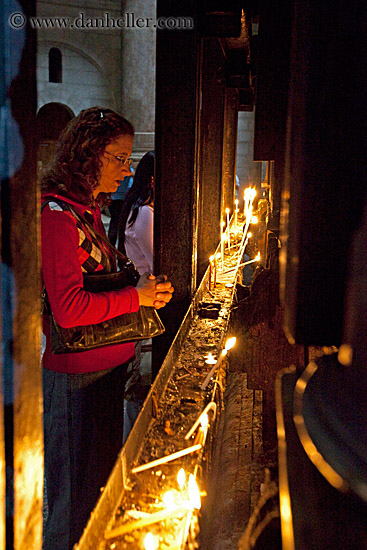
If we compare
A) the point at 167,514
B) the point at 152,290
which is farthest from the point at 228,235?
the point at 167,514

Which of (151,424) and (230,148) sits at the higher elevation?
(230,148)

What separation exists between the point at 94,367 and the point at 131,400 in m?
2.11

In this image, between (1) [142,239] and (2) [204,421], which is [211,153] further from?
(2) [204,421]

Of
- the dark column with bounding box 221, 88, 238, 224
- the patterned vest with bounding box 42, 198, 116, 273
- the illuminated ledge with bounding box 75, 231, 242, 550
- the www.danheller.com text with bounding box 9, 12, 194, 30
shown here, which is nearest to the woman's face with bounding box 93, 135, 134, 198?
the patterned vest with bounding box 42, 198, 116, 273

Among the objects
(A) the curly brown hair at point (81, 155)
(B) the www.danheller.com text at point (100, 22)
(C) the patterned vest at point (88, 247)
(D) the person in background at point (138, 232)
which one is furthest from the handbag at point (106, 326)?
(B) the www.danheller.com text at point (100, 22)

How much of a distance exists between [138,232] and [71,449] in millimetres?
2519

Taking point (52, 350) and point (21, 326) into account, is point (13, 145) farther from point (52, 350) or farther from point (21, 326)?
point (52, 350)

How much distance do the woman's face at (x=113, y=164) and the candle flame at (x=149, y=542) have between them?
175cm

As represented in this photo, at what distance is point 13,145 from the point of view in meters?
1.07

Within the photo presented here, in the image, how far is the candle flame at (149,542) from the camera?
4.95 ft

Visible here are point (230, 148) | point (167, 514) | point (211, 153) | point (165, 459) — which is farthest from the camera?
point (230, 148)

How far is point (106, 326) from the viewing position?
2637mm

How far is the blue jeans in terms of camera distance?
2.70 metres

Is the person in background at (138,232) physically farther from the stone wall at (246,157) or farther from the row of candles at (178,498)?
the stone wall at (246,157)
